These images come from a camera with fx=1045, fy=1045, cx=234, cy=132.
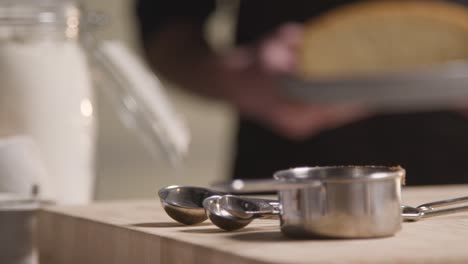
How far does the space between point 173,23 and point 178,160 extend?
Answer: 659mm

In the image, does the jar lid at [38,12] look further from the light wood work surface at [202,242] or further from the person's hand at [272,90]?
the person's hand at [272,90]

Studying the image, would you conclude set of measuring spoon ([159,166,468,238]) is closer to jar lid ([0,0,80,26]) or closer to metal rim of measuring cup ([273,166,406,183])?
metal rim of measuring cup ([273,166,406,183])

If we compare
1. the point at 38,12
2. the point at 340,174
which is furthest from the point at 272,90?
the point at 340,174

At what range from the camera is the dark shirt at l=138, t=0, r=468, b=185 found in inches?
51.6

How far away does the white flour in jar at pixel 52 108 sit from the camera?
79 centimetres

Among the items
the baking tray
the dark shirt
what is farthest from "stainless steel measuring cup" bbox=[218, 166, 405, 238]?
the dark shirt

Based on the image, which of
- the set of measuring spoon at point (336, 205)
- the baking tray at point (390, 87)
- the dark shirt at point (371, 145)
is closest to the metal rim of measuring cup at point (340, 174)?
the set of measuring spoon at point (336, 205)

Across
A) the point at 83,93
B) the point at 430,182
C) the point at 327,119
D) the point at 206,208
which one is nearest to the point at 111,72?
the point at 83,93

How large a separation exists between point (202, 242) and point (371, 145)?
35.3 inches

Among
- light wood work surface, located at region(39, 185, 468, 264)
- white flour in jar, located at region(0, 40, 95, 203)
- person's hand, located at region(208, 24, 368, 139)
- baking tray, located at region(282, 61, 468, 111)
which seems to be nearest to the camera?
light wood work surface, located at region(39, 185, 468, 264)

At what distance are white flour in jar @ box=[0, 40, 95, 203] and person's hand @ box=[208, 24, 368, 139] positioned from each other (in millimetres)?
390

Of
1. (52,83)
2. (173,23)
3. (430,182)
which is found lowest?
(430,182)

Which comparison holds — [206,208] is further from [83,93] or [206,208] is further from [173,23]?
[173,23]

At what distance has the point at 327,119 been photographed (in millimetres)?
1271
